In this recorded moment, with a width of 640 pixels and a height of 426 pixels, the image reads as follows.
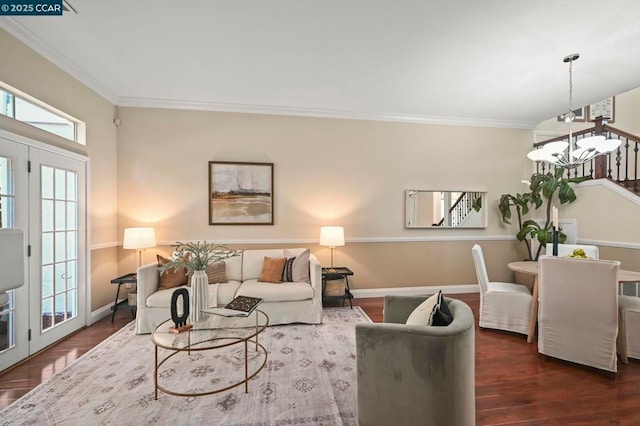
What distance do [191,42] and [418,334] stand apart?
3071mm

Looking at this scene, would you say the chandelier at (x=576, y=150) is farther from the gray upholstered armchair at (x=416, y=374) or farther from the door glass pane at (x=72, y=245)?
the door glass pane at (x=72, y=245)

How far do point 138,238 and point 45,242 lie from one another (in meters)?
0.86

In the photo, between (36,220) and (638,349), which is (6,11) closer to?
(36,220)

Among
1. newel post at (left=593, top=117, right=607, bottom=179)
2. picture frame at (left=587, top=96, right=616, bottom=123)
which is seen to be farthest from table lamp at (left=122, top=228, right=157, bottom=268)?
picture frame at (left=587, top=96, right=616, bottom=123)

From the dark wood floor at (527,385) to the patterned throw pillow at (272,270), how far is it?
1826 millimetres

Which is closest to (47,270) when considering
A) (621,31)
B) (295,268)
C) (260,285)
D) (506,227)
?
(260,285)

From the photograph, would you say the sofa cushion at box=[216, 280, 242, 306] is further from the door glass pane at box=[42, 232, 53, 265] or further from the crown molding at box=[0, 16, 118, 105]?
the crown molding at box=[0, 16, 118, 105]

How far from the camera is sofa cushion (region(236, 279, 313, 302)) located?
3.14 meters

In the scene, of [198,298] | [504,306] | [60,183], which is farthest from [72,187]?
[504,306]

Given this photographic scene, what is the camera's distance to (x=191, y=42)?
2598 millimetres

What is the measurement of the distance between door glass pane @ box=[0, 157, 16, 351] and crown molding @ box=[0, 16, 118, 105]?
1.10 m

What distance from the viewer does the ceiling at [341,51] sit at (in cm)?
219

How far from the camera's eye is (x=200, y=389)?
205 centimetres

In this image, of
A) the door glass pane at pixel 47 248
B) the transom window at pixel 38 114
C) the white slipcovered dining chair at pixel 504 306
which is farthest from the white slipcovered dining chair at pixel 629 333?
the transom window at pixel 38 114
